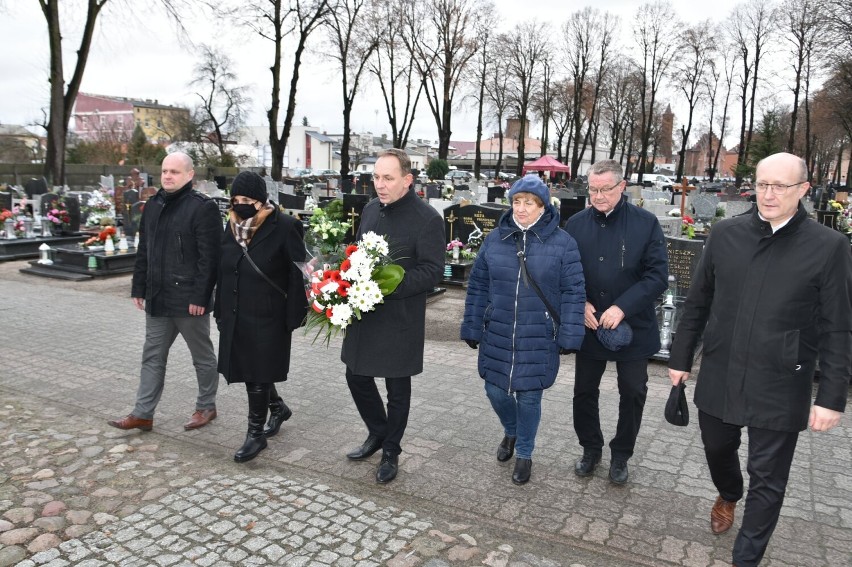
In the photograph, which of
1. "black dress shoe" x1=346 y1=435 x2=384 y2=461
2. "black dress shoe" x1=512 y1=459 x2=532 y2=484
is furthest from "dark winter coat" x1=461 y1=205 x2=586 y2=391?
"black dress shoe" x1=346 y1=435 x2=384 y2=461

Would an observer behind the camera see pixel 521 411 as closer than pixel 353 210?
Yes

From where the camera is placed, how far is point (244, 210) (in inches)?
169

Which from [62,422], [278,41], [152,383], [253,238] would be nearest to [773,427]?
[253,238]

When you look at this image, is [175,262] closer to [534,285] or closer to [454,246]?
[534,285]

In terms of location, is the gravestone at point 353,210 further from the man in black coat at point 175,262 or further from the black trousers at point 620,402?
the black trousers at point 620,402

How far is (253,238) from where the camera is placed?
4336 millimetres

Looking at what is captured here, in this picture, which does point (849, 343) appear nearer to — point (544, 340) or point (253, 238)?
point (544, 340)

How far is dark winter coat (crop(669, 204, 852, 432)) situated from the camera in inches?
113

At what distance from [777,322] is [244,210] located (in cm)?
312

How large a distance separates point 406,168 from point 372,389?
1431mm

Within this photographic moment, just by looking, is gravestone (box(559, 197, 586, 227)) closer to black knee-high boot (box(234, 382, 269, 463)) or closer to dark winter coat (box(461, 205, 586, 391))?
dark winter coat (box(461, 205, 586, 391))

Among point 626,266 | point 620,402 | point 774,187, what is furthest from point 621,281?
point 774,187

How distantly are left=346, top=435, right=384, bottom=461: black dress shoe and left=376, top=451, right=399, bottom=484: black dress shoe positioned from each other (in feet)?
0.79

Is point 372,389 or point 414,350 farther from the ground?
point 414,350
